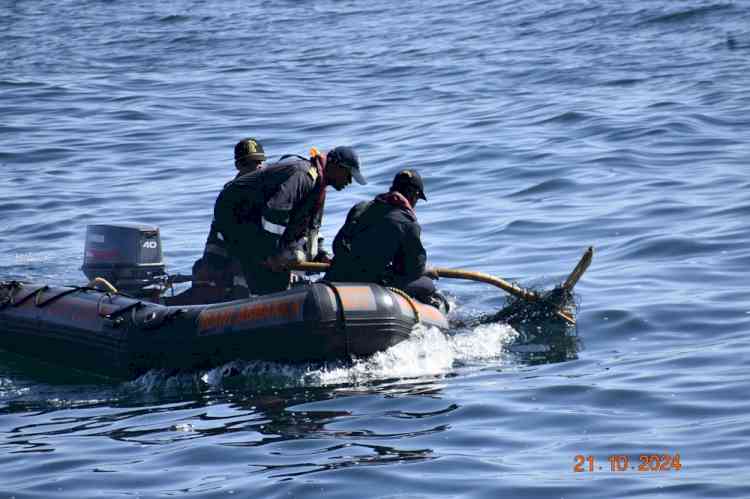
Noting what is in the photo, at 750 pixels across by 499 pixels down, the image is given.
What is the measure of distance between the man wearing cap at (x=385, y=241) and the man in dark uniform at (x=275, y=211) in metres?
0.38

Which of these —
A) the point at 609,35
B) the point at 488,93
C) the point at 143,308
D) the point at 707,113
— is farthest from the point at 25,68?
the point at 143,308

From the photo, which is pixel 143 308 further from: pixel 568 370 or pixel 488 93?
pixel 488 93

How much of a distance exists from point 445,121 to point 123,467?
14.2 metres

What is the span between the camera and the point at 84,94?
24.4 m

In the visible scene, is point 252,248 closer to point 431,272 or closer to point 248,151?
point 248,151

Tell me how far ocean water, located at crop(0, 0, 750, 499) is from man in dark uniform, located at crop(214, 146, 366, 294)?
4.29 feet

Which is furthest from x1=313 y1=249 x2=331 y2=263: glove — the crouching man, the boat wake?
the boat wake

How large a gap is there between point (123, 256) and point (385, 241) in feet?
8.42

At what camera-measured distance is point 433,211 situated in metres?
16.0

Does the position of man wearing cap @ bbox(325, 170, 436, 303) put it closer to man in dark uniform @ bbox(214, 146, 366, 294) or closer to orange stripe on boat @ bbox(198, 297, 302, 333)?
man in dark uniform @ bbox(214, 146, 366, 294)

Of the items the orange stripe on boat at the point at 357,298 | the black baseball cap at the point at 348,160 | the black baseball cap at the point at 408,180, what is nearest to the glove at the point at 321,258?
the black baseball cap at the point at 348,160
